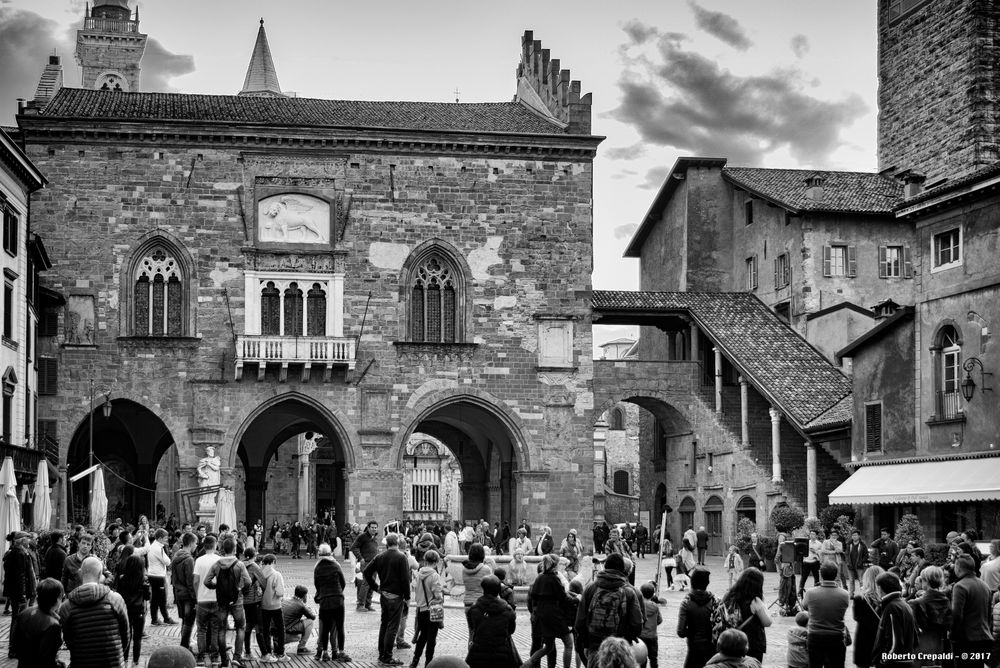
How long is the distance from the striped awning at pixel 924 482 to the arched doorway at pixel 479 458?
12425mm

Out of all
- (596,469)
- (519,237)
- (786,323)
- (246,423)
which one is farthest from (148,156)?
(596,469)

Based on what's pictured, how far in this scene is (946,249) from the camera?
3147 centimetres

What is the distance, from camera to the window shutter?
39.1 metres

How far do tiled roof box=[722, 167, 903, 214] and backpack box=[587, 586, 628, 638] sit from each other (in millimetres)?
35431

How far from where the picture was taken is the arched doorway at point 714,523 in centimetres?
4619

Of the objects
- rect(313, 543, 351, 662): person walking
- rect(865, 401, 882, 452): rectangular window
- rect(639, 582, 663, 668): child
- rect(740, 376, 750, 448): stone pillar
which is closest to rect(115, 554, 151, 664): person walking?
rect(313, 543, 351, 662): person walking

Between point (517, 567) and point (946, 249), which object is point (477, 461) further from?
point (517, 567)

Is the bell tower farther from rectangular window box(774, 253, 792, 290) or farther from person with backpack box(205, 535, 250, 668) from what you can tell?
person with backpack box(205, 535, 250, 668)

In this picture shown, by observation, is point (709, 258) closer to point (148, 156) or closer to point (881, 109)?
point (881, 109)

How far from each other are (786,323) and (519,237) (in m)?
10.9

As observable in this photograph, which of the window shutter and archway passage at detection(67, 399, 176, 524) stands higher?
the window shutter

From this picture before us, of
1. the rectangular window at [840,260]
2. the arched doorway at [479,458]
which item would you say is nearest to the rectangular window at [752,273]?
the rectangular window at [840,260]

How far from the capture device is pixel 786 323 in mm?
47906

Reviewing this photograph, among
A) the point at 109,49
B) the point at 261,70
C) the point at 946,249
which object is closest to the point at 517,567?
the point at 946,249
